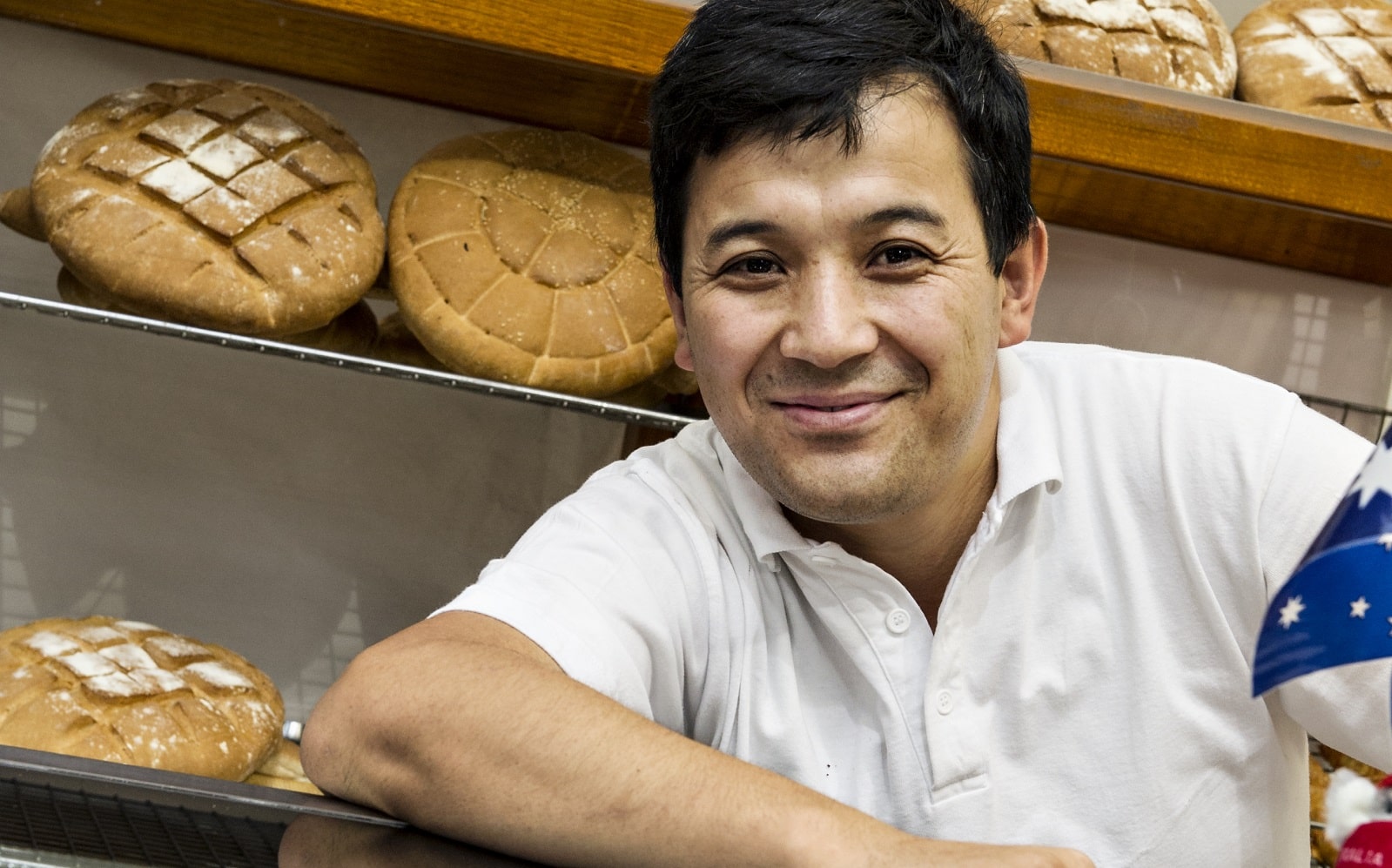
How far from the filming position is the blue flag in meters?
0.44

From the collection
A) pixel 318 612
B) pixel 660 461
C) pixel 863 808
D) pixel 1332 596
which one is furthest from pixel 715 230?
pixel 318 612

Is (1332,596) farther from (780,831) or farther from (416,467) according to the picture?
(416,467)

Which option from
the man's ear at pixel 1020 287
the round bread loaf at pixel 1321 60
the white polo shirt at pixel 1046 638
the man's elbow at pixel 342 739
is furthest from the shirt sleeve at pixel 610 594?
the round bread loaf at pixel 1321 60

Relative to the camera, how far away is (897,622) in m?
1.04

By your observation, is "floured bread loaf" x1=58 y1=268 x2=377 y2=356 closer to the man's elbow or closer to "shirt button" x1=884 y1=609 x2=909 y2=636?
the man's elbow

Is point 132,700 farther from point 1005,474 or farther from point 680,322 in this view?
point 1005,474

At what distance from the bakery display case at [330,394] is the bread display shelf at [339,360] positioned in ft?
0.03

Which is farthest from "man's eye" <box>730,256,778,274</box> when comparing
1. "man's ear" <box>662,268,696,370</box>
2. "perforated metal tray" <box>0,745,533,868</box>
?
"perforated metal tray" <box>0,745,533,868</box>

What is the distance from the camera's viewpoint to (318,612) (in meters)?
1.86

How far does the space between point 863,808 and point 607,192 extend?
84cm

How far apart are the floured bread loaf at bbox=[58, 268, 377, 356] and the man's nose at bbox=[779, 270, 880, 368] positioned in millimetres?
740

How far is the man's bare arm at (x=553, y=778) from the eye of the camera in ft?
2.39

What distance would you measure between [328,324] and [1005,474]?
85 centimetres

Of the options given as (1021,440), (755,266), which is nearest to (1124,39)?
(1021,440)
